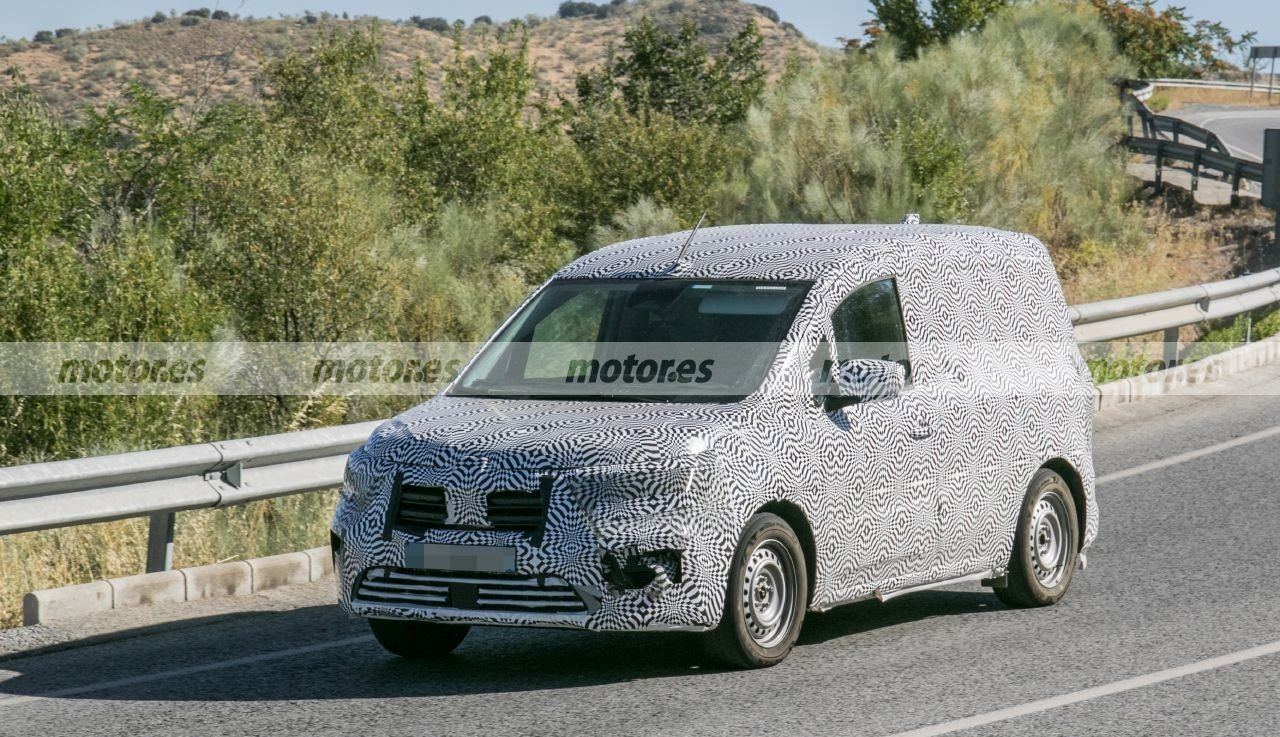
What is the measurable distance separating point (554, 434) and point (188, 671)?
1956mm

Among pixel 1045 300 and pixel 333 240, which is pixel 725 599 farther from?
pixel 333 240

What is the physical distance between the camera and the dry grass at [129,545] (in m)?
9.80

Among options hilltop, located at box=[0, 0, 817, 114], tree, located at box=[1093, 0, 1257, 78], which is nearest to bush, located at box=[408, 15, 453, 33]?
hilltop, located at box=[0, 0, 817, 114]

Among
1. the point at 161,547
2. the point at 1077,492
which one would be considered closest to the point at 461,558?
the point at 161,547

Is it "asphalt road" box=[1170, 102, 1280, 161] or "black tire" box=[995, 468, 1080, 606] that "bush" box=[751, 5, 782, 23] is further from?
"black tire" box=[995, 468, 1080, 606]

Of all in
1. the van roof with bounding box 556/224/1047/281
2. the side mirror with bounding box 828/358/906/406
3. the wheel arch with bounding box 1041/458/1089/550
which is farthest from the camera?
the wheel arch with bounding box 1041/458/1089/550

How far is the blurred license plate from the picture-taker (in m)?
6.56

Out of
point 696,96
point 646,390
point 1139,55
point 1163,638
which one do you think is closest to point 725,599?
point 646,390

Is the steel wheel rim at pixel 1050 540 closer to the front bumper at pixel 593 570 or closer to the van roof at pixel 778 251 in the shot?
the van roof at pixel 778 251

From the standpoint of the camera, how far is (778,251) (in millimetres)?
7938

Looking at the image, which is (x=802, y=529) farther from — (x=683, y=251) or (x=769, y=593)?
(x=683, y=251)

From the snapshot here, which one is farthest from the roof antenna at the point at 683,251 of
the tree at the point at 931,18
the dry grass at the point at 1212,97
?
the dry grass at the point at 1212,97

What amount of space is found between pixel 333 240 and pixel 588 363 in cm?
1525

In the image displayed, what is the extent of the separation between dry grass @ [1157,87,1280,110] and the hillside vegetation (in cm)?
1717
